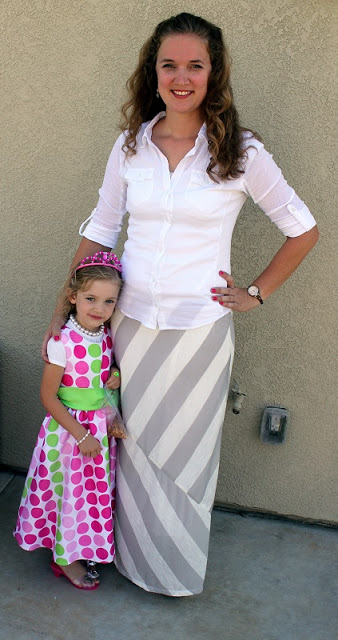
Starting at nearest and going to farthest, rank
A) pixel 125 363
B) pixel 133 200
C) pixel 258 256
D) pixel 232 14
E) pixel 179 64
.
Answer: pixel 179 64, pixel 133 200, pixel 125 363, pixel 232 14, pixel 258 256

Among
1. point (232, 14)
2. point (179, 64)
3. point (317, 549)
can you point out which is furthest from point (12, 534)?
point (232, 14)

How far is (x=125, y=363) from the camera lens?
262cm

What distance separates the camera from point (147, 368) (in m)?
2.57

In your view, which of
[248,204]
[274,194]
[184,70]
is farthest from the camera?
[248,204]

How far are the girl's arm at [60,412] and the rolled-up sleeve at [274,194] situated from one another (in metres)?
0.95

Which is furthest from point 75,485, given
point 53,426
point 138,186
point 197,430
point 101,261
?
point 138,186

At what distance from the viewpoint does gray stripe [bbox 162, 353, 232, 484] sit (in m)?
2.57

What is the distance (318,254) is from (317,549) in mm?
1315

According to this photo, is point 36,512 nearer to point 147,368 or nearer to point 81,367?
point 81,367

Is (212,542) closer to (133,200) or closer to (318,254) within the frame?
(318,254)

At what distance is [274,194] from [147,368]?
2.54 ft

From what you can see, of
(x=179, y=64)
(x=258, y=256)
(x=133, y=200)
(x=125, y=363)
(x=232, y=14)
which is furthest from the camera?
(x=258, y=256)

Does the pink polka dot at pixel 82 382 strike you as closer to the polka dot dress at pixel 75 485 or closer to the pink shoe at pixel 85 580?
the polka dot dress at pixel 75 485

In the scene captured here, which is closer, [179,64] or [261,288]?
[179,64]
